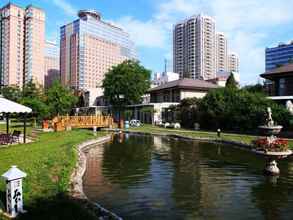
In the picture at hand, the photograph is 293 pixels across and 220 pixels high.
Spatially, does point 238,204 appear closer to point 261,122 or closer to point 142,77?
point 261,122

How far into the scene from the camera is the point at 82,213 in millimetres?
8641

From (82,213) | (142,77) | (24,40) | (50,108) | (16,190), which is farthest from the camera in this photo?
(24,40)

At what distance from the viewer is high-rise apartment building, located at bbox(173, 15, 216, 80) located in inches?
4584

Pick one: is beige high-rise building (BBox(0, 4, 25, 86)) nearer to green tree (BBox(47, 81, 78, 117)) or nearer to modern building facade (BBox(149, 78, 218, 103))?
green tree (BBox(47, 81, 78, 117))

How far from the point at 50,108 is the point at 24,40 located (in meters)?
67.5

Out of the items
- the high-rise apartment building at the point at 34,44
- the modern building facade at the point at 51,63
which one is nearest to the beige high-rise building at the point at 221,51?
the high-rise apartment building at the point at 34,44

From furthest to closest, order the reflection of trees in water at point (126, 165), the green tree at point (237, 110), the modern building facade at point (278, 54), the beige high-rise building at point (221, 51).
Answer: the beige high-rise building at point (221, 51) < the modern building facade at point (278, 54) < the green tree at point (237, 110) < the reflection of trees in water at point (126, 165)

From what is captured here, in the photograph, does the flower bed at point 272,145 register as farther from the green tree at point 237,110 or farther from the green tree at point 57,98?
the green tree at point 57,98

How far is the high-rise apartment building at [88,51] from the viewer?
404ft

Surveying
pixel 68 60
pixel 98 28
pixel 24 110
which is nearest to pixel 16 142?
pixel 24 110

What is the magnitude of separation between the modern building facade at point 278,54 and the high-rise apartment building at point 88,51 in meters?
52.6

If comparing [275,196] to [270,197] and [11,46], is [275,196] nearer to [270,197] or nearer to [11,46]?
[270,197]

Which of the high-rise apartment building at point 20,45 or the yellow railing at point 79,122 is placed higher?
the high-rise apartment building at point 20,45

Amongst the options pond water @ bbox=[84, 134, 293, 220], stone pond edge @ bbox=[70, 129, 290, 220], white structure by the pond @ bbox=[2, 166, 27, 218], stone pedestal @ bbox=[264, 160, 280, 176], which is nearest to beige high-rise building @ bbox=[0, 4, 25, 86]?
stone pond edge @ bbox=[70, 129, 290, 220]
